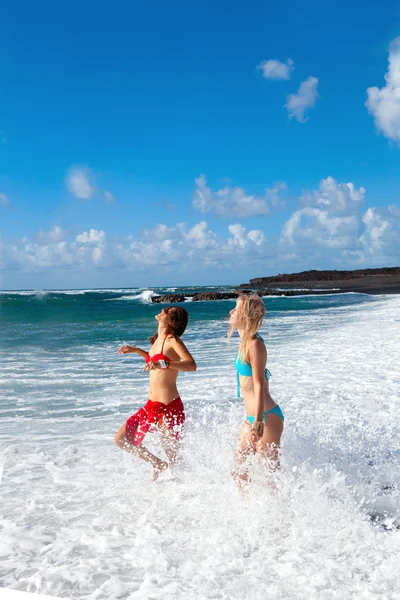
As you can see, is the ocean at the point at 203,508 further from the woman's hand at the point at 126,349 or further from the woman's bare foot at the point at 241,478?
the woman's hand at the point at 126,349

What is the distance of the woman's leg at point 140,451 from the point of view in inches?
201

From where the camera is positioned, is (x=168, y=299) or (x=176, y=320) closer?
(x=176, y=320)

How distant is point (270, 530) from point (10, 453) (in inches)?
149

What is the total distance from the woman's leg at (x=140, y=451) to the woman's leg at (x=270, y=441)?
1212mm

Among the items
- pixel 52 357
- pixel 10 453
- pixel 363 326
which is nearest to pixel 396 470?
pixel 10 453

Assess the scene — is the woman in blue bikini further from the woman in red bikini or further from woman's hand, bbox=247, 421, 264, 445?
the woman in red bikini

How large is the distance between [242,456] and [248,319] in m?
1.22

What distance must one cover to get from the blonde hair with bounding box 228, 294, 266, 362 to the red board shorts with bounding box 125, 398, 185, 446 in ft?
3.55

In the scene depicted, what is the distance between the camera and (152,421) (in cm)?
509

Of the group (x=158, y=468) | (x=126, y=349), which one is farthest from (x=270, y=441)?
(x=126, y=349)

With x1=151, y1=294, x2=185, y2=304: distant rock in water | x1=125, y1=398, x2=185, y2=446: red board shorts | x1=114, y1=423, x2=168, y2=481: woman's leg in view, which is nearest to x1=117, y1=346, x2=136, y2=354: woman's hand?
x1=125, y1=398, x2=185, y2=446: red board shorts

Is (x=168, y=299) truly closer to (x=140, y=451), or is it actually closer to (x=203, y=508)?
(x=140, y=451)

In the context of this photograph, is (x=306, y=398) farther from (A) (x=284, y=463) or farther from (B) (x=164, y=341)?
(B) (x=164, y=341)

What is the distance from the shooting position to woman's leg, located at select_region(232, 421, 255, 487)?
4602mm
